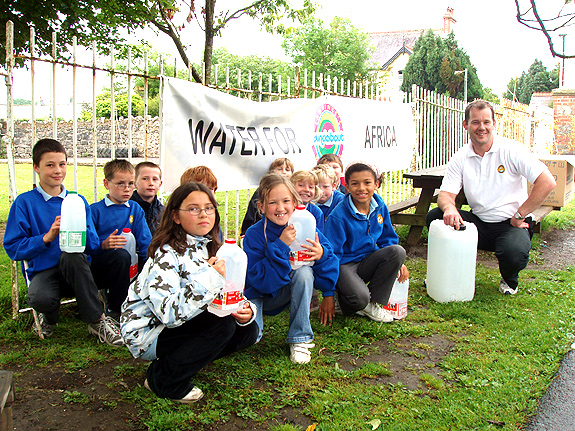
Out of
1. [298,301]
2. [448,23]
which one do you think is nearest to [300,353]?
[298,301]

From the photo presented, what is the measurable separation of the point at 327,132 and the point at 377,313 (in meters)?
2.86

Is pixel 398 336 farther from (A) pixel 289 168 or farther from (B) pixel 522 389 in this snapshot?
(A) pixel 289 168

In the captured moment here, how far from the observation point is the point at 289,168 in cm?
487

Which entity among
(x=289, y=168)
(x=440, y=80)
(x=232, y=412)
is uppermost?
(x=440, y=80)

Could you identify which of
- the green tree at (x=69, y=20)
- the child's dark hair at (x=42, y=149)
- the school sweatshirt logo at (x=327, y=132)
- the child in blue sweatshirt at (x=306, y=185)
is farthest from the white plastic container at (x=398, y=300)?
the green tree at (x=69, y=20)

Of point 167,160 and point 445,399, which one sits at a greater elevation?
point 167,160

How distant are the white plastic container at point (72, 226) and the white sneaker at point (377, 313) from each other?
7.38ft

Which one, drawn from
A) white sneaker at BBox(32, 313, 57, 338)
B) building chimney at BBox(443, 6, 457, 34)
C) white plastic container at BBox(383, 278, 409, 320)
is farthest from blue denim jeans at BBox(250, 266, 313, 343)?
building chimney at BBox(443, 6, 457, 34)

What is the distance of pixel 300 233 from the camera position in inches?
142

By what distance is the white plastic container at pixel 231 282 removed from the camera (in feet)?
9.06

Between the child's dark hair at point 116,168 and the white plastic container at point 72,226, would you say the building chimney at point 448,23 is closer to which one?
the child's dark hair at point 116,168

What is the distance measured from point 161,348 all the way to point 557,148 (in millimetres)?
24345

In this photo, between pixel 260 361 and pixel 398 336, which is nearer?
pixel 260 361

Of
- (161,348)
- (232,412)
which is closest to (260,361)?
(232,412)
